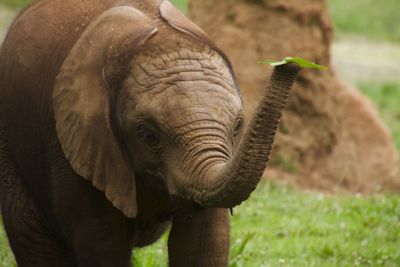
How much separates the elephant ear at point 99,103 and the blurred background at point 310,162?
7.27 feet

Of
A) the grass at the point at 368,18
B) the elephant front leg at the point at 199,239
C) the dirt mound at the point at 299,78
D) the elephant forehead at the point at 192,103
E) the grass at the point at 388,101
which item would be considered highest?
the elephant forehead at the point at 192,103

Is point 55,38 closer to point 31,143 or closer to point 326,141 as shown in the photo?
point 31,143

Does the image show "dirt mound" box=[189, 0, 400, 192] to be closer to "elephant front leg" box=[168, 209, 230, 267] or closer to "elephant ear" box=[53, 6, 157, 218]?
"elephant front leg" box=[168, 209, 230, 267]

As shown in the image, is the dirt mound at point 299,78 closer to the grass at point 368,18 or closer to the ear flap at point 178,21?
the ear flap at point 178,21

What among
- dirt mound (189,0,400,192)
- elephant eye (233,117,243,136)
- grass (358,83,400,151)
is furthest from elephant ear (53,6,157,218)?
grass (358,83,400,151)

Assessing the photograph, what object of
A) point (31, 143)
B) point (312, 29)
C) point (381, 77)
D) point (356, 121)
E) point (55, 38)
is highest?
point (55, 38)

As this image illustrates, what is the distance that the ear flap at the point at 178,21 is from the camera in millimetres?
6402

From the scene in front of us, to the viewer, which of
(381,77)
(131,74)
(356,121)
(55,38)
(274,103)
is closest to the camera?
(274,103)

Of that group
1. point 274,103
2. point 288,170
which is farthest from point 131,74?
point 288,170

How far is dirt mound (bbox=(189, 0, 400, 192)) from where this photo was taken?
12398 mm

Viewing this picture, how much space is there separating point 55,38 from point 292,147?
5940mm

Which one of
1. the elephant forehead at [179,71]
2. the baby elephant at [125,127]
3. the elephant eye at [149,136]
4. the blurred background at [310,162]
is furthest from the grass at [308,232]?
the elephant forehead at [179,71]

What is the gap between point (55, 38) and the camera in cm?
680

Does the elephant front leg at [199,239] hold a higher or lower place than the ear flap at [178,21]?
lower
